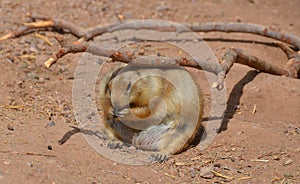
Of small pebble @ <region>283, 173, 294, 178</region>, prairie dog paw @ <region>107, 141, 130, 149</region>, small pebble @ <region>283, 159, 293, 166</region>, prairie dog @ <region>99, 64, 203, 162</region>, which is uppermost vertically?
prairie dog @ <region>99, 64, 203, 162</region>

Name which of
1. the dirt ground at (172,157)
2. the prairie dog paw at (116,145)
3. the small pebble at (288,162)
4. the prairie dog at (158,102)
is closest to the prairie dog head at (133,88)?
the prairie dog at (158,102)

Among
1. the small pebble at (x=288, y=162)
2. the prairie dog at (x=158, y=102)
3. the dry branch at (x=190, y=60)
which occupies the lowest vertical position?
the small pebble at (x=288, y=162)

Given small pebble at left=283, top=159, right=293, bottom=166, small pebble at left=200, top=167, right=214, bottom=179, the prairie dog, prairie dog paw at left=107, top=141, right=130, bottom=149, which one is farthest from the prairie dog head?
small pebble at left=283, top=159, right=293, bottom=166

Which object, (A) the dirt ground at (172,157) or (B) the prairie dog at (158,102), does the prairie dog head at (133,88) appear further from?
(A) the dirt ground at (172,157)

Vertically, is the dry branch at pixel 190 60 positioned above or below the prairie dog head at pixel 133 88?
above

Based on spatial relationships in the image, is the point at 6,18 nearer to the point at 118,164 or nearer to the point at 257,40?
the point at 257,40

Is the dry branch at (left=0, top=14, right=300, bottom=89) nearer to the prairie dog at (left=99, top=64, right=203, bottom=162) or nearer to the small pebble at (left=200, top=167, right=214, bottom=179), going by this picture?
the prairie dog at (left=99, top=64, right=203, bottom=162)

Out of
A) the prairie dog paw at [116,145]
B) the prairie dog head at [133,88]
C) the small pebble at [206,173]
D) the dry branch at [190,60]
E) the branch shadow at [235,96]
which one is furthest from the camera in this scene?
the branch shadow at [235,96]

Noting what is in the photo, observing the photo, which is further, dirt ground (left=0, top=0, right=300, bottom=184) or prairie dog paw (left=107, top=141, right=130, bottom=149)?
prairie dog paw (left=107, top=141, right=130, bottom=149)

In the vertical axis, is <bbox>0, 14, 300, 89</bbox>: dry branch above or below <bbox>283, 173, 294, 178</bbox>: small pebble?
above
